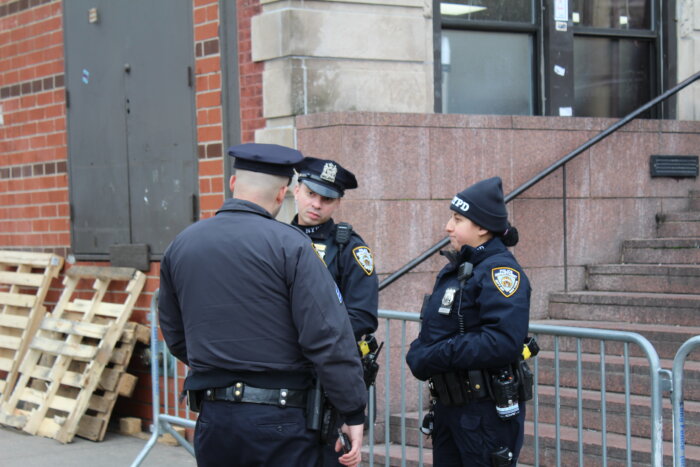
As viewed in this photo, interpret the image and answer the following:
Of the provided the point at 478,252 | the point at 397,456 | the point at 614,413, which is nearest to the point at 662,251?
the point at 614,413

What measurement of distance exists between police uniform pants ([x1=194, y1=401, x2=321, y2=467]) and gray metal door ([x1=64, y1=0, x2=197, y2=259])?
465 cm

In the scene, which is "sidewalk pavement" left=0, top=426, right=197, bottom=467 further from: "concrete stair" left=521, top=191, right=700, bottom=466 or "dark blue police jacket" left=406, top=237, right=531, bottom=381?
"dark blue police jacket" left=406, top=237, right=531, bottom=381

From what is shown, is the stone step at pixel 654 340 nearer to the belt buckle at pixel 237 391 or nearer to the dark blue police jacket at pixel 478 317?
the dark blue police jacket at pixel 478 317

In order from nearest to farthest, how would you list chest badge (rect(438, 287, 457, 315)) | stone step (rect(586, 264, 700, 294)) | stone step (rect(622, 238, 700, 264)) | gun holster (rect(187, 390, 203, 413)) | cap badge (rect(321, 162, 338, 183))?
gun holster (rect(187, 390, 203, 413)) → chest badge (rect(438, 287, 457, 315)) → cap badge (rect(321, 162, 338, 183)) → stone step (rect(586, 264, 700, 294)) → stone step (rect(622, 238, 700, 264))

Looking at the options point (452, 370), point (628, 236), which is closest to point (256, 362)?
point (452, 370)

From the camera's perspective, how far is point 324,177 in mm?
5508

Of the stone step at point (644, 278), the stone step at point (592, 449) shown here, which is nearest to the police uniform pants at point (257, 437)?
the stone step at point (592, 449)

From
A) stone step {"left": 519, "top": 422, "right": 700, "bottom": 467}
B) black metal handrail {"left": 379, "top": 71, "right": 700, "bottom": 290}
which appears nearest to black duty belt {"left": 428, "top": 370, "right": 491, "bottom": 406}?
Result: stone step {"left": 519, "top": 422, "right": 700, "bottom": 467}

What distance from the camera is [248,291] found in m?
3.95

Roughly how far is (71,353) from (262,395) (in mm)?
4995

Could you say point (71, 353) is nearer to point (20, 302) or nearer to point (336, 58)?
point (20, 302)

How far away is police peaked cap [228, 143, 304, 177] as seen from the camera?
4.07 meters

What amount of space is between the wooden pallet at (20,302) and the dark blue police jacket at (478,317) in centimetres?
533

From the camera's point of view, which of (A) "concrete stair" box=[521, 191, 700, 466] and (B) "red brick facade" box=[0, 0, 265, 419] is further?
(B) "red brick facade" box=[0, 0, 265, 419]
